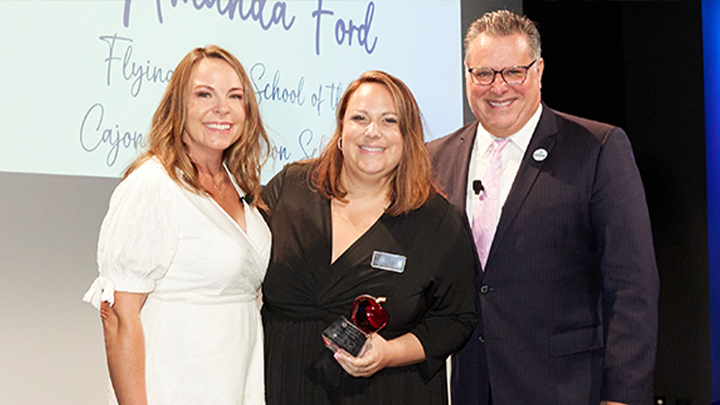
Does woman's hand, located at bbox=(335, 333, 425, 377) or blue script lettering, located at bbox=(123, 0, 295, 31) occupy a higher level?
blue script lettering, located at bbox=(123, 0, 295, 31)

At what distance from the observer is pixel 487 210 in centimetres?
206

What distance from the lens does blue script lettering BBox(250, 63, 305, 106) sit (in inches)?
106

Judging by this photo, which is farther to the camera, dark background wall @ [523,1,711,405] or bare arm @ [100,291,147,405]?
dark background wall @ [523,1,711,405]

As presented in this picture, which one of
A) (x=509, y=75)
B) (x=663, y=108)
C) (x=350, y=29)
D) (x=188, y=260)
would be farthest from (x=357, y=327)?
(x=663, y=108)

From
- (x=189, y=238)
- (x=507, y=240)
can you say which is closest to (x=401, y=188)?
(x=507, y=240)

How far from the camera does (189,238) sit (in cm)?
174

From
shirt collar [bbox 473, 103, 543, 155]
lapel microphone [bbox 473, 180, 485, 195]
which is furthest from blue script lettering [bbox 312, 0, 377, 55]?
lapel microphone [bbox 473, 180, 485, 195]

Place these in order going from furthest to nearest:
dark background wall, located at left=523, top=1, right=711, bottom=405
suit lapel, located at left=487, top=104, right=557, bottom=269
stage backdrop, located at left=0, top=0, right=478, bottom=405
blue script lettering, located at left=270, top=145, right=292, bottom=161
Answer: dark background wall, located at left=523, top=1, right=711, bottom=405, blue script lettering, located at left=270, top=145, right=292, bottom=161, stage backdrop, located at left=0, top=0, right=478, bottom=405, suit lapel, located at left=487, top=104, right=557, bottom=269

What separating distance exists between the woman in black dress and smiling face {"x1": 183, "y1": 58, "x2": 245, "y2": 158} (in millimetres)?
314

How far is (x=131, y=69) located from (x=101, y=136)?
0.27m

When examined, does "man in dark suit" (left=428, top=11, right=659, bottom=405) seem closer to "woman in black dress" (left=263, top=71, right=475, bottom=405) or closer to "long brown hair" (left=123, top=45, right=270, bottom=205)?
"woman in black dress" (left=263, top=71, right=475, bottom=405)

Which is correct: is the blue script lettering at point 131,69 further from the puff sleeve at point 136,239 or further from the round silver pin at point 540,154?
the round silver pin at point 540,154

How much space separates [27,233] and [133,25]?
85 centimetres

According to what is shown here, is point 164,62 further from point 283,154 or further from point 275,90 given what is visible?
point 283,154
